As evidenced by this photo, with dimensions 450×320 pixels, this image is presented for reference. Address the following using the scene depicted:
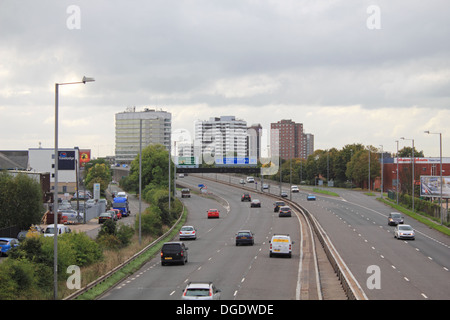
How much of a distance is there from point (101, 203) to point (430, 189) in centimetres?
4645

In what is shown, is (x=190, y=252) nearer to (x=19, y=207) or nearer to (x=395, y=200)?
(x=19, y=207)

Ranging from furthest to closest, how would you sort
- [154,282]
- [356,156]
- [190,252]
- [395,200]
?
[356,156]
[395,200]
[190,252]
[154,282]

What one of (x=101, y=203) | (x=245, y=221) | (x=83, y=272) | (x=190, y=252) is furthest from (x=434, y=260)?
(x=101, y=203)

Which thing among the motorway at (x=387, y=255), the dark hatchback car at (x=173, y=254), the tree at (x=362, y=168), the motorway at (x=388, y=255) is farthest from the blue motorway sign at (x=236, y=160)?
the dark hatchback car at (x=173, y=254)

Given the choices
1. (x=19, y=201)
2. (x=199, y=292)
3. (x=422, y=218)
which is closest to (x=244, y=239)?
(x=19, y=201)

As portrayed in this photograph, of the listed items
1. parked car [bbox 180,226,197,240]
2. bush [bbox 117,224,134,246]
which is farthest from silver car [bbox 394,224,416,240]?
bush [bbox 117,224,134,246]

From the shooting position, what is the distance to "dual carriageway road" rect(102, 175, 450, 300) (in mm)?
26203

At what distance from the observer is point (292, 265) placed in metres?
35.7

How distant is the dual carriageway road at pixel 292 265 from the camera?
26.2 m

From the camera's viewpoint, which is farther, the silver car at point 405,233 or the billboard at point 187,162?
the billboard at point 187,162

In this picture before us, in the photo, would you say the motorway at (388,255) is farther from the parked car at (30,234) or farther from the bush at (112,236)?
the parked car at (30,234)

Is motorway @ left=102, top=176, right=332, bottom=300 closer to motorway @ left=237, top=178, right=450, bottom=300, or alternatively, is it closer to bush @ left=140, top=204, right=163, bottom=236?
motorway @ left=237, top=178, right=450, bottom=300

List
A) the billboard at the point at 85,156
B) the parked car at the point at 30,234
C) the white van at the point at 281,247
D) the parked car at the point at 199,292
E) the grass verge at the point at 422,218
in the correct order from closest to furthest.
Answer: the parked car at the point at 199,292 < the parked car at the point at 30,234 < the white van at the point at 281,247 < the grass verge at the point at 422,218 < the billboard at the point at 85,156
